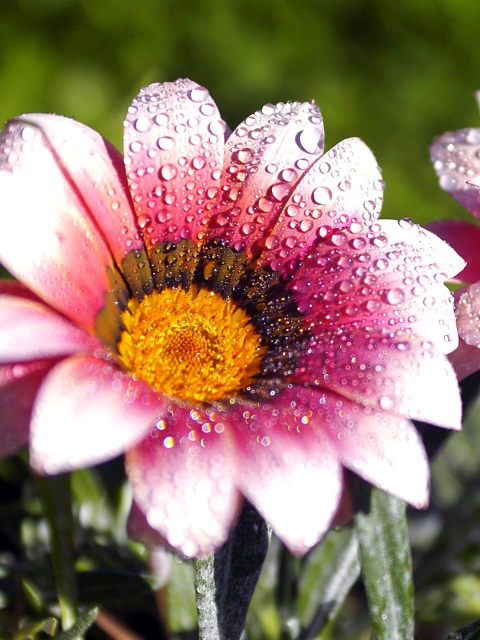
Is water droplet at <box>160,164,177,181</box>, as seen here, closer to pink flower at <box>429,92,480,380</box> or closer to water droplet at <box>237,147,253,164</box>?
water droplet at <box>237,147,253,164</box>

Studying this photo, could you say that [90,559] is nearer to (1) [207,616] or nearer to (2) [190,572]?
(2) [190,572]

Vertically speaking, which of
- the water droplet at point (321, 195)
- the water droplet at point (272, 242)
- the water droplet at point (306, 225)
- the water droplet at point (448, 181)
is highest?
the water droplet at point (321, 195)

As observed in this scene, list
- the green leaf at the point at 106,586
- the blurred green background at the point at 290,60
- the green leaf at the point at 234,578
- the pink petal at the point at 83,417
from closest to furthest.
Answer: the pink petal at the point at 83,417 < the green leaf at the point at 234,578 < the green leaf at the point at 106,586 < the blurred green background at the point at 290,60

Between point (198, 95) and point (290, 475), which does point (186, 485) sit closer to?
point (290, 475)

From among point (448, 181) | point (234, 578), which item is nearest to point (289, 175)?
point (448, 181)

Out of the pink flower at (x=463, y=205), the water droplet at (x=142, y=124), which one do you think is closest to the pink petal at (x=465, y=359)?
the pink flower at (x=463, y=205)

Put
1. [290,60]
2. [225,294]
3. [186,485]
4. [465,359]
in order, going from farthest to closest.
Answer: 1. [290,60]
2. [225,294]
3. [465,359]
4. [186,485]

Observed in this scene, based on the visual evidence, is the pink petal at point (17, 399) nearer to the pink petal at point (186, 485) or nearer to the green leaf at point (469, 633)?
the pink petal at point (186, 485)
